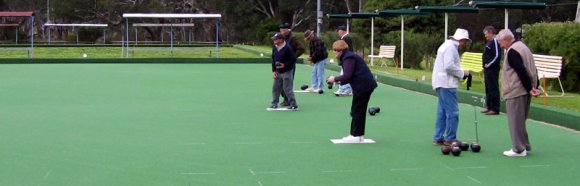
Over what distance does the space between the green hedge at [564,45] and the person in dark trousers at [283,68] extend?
5.55 m

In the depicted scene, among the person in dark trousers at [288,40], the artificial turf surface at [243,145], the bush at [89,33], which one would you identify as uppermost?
the bush at [89,33]

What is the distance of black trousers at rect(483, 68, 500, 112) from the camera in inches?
459

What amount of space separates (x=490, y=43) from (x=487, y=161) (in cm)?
450

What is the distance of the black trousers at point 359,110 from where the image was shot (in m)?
8.60

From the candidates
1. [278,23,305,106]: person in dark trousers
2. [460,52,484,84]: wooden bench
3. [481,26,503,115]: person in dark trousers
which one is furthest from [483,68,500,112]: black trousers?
[460,52,484,84]: wooden bench

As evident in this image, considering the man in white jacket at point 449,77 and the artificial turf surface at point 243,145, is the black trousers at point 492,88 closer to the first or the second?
the artificial turf surface at point 243,145

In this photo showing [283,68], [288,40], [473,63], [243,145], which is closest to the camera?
[243,145]

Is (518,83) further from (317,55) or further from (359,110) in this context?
(317,55)

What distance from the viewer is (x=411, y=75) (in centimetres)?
1933

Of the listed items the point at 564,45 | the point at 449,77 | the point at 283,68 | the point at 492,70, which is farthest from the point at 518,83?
the point at 564,45

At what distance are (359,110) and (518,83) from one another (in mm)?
1847

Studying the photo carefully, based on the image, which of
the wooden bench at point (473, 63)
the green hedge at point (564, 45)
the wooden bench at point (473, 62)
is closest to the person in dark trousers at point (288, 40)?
the wooden bench at point (473, 63)

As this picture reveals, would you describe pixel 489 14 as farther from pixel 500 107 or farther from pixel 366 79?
pixel 366 79

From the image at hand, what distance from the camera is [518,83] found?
7.62 m
